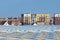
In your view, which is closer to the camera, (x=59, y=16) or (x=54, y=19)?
(x=54, y=19)

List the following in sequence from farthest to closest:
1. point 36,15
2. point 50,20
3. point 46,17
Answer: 1. point 36,15
2. point 46,17
3. point 50,20

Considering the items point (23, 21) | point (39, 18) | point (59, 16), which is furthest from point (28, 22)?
point (59, 16)

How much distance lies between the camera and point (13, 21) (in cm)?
7362

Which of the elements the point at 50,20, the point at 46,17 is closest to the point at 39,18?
the point at 46,17

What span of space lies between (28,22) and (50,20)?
20.4 ft

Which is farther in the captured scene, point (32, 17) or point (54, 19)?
point (32, 17)

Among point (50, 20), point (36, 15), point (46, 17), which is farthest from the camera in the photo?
point (36, 15)

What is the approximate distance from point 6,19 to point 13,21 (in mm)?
2433

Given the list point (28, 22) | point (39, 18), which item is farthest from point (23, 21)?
point (39, 18)

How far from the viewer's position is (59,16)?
8100cm

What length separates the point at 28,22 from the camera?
2849 inches

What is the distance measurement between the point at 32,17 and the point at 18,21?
31.3 feet

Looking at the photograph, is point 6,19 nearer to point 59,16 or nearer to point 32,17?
point 32,17

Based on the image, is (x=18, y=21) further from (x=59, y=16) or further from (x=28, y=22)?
(x=59, y=16)
